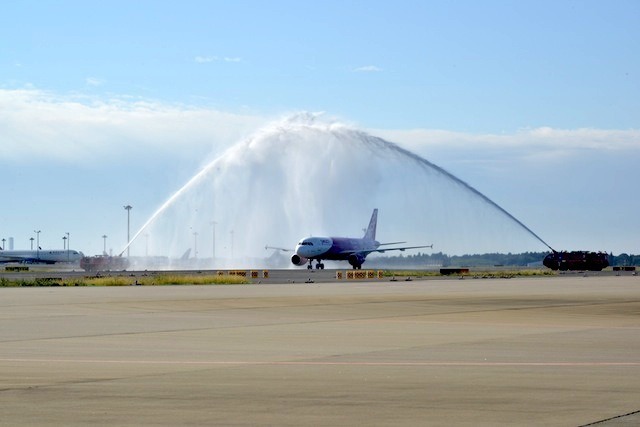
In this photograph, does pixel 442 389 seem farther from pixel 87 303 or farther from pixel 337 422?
pixel 87 303

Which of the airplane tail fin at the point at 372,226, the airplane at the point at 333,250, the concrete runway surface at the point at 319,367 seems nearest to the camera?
the concrete runway surface at the point at 319,367

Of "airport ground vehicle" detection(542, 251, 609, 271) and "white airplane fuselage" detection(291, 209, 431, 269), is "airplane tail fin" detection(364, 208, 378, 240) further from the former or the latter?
"airport ground vehicle" detection(542, 251, 609, 271)

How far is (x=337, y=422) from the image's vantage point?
12.9 metres

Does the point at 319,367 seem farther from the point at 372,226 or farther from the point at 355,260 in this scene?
the point at 372,226

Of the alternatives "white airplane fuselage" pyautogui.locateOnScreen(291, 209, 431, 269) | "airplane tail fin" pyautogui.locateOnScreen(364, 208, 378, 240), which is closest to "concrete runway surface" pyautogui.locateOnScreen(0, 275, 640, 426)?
"white airplane fuselage" pyautogui.locateOnScreen(291, 209, 431, 269)

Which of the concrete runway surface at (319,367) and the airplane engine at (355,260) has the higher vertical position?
the airplane engine at (355,260)

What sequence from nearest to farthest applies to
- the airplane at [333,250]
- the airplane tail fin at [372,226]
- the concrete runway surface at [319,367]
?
the concrete runway surface at [319,367]
the airplane at [333,250]
the airplane tail fin at [372,226]

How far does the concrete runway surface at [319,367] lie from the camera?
1367 cm

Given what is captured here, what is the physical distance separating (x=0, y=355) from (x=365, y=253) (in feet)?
390

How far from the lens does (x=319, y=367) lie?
19.2 meters

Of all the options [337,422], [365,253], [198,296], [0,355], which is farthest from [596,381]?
[365,253]

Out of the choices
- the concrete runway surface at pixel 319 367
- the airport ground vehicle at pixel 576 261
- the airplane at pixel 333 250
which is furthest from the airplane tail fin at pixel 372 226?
the concrete runway surface at pixel 319 367

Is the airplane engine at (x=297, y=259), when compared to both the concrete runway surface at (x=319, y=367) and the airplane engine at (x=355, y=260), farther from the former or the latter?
the concrete runway surface at (x=319, y=367)

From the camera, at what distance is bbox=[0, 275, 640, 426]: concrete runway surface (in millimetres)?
13672
